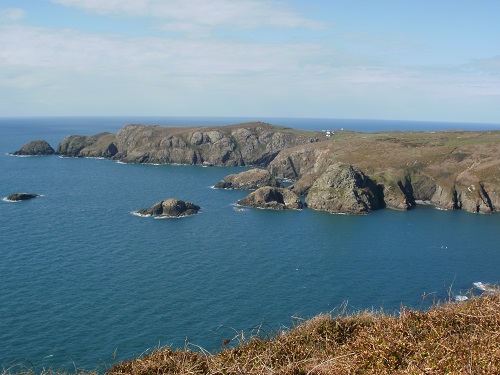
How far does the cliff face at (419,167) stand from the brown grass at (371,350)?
100227 millimetres

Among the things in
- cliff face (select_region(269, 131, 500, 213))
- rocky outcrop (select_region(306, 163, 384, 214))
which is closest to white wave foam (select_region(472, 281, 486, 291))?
rocky outcrop (select_region(306, 163, 384, 214))

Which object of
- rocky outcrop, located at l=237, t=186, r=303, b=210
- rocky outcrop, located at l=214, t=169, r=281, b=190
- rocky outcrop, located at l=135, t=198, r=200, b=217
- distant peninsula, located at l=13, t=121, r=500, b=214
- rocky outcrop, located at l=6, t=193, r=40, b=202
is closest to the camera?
rocky outcrop, located at l=135, t=198, r=200, b=217

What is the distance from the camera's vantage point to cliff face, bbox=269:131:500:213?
382ft

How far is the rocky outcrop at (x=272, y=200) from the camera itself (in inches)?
4395

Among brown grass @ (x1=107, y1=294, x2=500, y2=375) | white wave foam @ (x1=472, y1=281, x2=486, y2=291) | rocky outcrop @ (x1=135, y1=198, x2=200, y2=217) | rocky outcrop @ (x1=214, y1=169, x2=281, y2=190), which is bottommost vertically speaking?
white wave foam @ (x1=472, y1=281, x2=486, y2=291)

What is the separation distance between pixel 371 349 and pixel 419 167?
130 m

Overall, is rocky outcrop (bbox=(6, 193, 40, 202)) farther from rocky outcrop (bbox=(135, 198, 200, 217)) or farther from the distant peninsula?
the distant peninsula

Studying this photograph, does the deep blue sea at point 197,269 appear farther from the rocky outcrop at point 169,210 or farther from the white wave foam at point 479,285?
the rocky outcrop at point 169,210

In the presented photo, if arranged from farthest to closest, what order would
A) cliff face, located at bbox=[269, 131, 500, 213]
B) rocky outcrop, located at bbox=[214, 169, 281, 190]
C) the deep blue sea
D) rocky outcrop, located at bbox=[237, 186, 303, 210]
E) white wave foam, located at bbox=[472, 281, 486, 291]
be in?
1. rocky outcrop, located at bbox=[214, 169, 281, 190]
2. cliff face, located at bbox=[269, 131, 500, 213]
3. rocky outcrop, located at bbox=[237, 186, 303, 210]
4. white wave foam, located at bbox=[472, 281, 486, 291]
5. the deep blue sea

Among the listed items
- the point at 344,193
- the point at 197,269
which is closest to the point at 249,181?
the point at 344,193

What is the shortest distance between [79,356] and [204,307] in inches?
641

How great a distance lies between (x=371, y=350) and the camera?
35.6ft

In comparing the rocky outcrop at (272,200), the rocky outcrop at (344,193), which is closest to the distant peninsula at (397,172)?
the rocky outcrop at (344,193)

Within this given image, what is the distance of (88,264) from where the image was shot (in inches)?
2635
